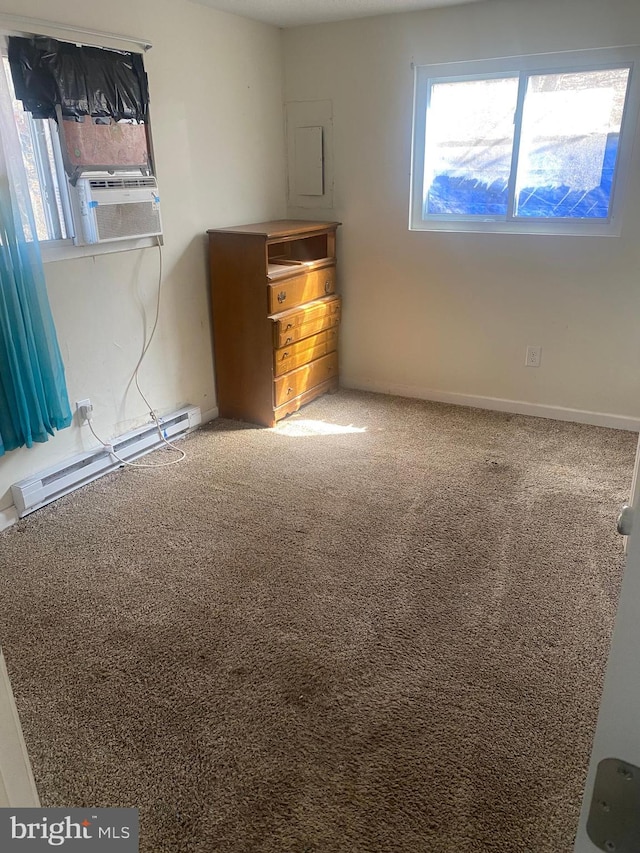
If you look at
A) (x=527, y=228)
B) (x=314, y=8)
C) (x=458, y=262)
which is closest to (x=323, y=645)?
(x=458, y=262)

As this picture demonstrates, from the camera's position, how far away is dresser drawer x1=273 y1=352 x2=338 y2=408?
144 inches

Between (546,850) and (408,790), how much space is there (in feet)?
1.05

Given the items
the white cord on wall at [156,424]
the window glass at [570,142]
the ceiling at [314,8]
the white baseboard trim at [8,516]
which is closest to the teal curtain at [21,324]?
the white baseboard trim at [8,516]

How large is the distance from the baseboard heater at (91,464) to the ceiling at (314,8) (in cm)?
218

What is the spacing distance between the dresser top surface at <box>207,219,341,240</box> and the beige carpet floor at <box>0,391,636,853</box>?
124 centimetres

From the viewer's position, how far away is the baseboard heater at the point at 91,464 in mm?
2721

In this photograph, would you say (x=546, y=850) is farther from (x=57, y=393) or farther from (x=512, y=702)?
(x=57, y=393)

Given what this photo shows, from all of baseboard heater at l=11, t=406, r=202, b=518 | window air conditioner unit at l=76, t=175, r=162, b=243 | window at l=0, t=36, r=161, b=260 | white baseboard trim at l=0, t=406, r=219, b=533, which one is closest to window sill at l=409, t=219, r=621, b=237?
window air conditioner unit at l=76, t=175, r=162, b=243

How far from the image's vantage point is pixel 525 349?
3738 mm

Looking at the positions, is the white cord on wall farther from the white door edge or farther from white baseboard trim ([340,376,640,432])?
the white door edge

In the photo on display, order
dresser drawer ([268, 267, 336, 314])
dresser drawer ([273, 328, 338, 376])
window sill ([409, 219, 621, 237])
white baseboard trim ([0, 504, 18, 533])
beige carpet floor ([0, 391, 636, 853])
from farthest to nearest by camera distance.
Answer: dresser drawer ([273, 328, 338, 376]) < dresser drawer ([268, 267, 336, 314]) < window sill ([409, 219, 621, 237]) < white baseboard trim ([0, 504, 18, 533]) < beige carpet floor ([0, 391, 636, 853])

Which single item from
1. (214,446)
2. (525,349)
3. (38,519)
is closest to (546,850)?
(38,519)

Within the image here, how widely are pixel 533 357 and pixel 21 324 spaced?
278 cm

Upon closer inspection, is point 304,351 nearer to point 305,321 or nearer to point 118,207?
point 305,321
